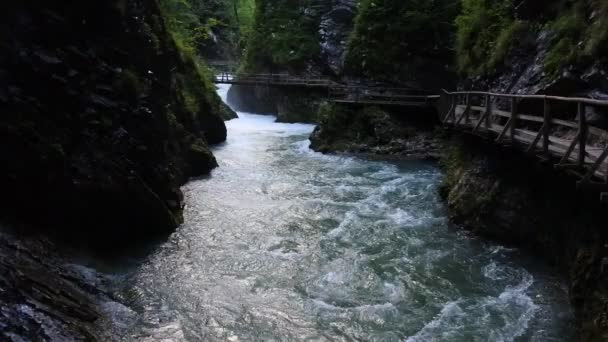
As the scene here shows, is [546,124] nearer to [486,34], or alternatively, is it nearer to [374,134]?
[486,34]

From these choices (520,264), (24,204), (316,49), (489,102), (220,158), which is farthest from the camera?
(316,49)

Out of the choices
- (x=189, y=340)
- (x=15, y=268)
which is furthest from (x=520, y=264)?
(x=15, y=268)

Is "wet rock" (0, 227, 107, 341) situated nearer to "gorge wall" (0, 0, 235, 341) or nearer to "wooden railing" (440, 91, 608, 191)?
"gorge wall" (0, 0, 235, 341)

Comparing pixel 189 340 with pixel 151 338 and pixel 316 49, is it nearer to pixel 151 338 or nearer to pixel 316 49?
pixel 151 338

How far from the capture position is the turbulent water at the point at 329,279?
7574 millimetres

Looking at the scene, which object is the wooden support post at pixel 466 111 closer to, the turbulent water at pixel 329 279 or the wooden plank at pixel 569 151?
the turbulent water at pixel 329 279

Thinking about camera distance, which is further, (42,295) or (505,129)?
(505,129)

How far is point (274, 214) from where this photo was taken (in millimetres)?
13148

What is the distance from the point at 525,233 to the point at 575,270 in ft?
8.50

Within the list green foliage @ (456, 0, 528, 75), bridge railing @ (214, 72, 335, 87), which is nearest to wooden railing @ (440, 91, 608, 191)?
green foliage @ (456, 0, 528, 75)

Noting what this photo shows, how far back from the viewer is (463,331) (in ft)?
24.9

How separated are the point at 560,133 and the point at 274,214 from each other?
707 cm

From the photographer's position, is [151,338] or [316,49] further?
[316,49]

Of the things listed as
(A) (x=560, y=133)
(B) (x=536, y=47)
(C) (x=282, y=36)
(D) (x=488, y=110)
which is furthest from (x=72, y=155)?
(C) (x=282, y=36)
